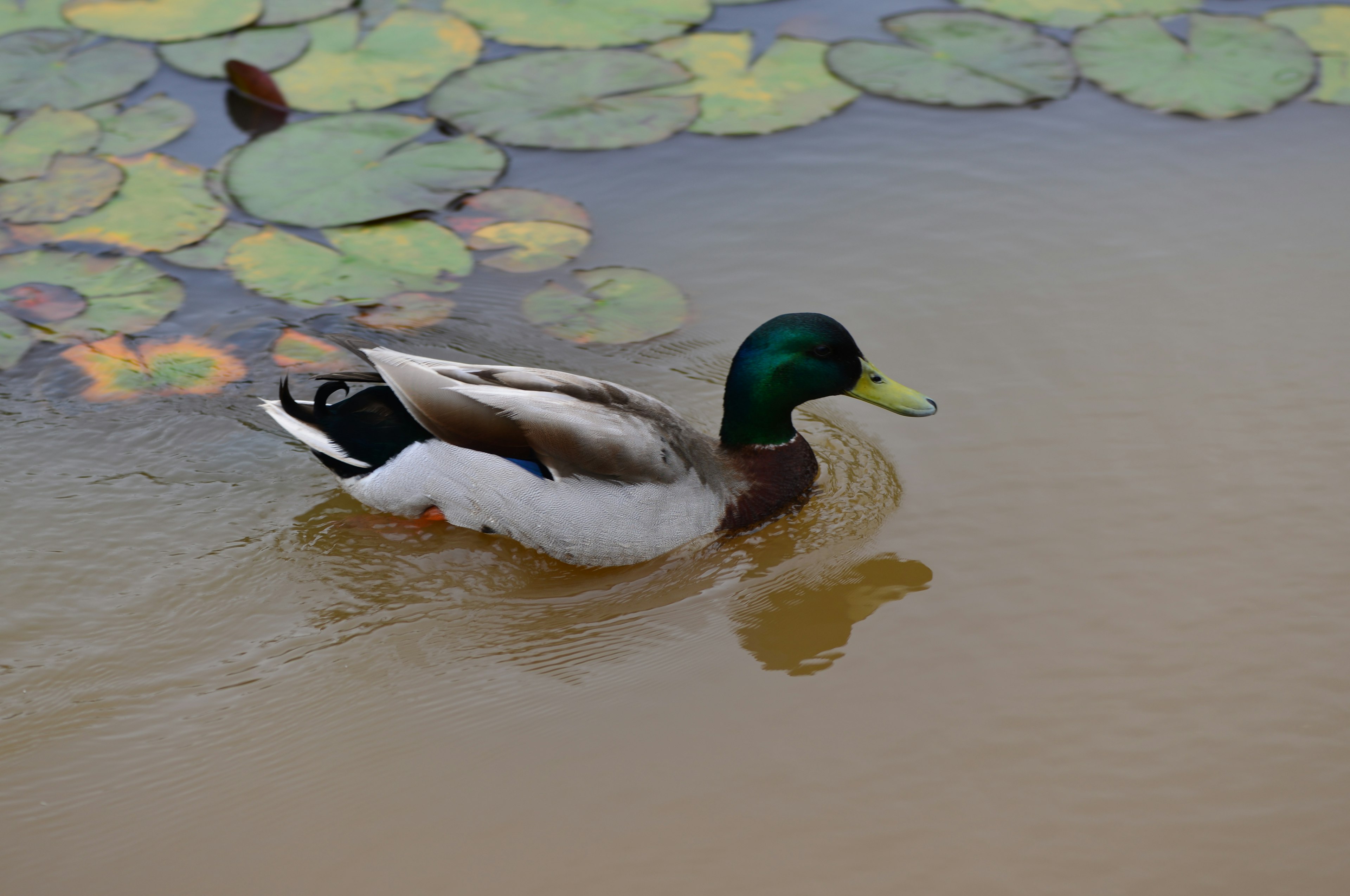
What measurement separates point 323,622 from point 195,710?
480 mm

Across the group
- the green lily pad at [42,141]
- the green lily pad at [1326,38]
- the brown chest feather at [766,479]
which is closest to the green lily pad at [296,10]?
the green lily pad at [42,141]

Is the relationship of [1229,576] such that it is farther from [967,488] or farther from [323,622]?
[323,622]

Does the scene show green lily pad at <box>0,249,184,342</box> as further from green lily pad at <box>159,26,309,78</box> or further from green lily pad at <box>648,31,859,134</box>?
green lily pad at <box>648,31,859,134</box>

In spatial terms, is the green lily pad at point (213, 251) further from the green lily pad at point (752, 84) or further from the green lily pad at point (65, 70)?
the green lily pad at point (752, 84)

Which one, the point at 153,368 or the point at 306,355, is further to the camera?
the point at 306,355

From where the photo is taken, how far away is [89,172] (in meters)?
5.38

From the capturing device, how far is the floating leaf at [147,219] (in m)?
5.05

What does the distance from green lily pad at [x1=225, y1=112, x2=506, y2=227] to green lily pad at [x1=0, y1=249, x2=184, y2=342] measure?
59 centimetres

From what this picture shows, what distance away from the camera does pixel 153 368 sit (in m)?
4.55

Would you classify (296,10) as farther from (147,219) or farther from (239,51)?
(147,219)

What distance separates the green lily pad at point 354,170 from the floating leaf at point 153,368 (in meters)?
0.80

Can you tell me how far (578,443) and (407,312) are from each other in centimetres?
148

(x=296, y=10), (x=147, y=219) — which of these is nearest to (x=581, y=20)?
(x=296, y=10)

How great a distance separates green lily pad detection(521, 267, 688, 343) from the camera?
4.83 metres
